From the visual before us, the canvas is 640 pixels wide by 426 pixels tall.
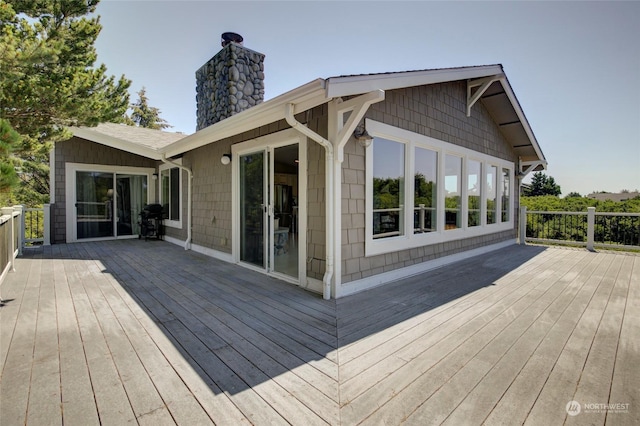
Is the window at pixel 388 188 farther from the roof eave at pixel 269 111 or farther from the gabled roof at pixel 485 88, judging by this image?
the roof eave at pixel 269 111

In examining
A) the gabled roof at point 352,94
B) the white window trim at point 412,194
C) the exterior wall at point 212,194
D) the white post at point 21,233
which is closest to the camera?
the gabled roof at point 352,94

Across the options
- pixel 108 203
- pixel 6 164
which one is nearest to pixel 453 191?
pixel 6 164

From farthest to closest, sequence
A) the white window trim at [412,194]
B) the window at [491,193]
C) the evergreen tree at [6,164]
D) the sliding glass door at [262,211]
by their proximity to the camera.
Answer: the window at [491,193] < the sliding glass door at [262,211] < the white window trim at [412,194] < the evergreen tree at [6,164]

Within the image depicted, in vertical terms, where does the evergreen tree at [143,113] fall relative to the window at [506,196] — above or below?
above

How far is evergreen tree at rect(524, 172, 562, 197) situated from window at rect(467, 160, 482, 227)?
3956 centimetres

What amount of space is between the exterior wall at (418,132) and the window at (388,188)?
0.99 ft

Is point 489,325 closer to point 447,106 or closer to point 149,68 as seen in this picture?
point 447,106

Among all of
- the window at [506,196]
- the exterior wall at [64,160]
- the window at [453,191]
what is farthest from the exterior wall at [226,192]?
the window at [506,196]

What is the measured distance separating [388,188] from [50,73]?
610 centimetres

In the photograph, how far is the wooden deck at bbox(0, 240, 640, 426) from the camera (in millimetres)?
1643

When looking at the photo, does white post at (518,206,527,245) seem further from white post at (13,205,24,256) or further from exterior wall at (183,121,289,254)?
white post at (13,205,24,256)

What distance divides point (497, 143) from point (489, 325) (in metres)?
6.14

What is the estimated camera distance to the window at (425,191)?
4.88 meters

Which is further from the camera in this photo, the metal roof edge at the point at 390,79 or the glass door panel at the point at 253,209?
the glass door panel at the point at 253,209
